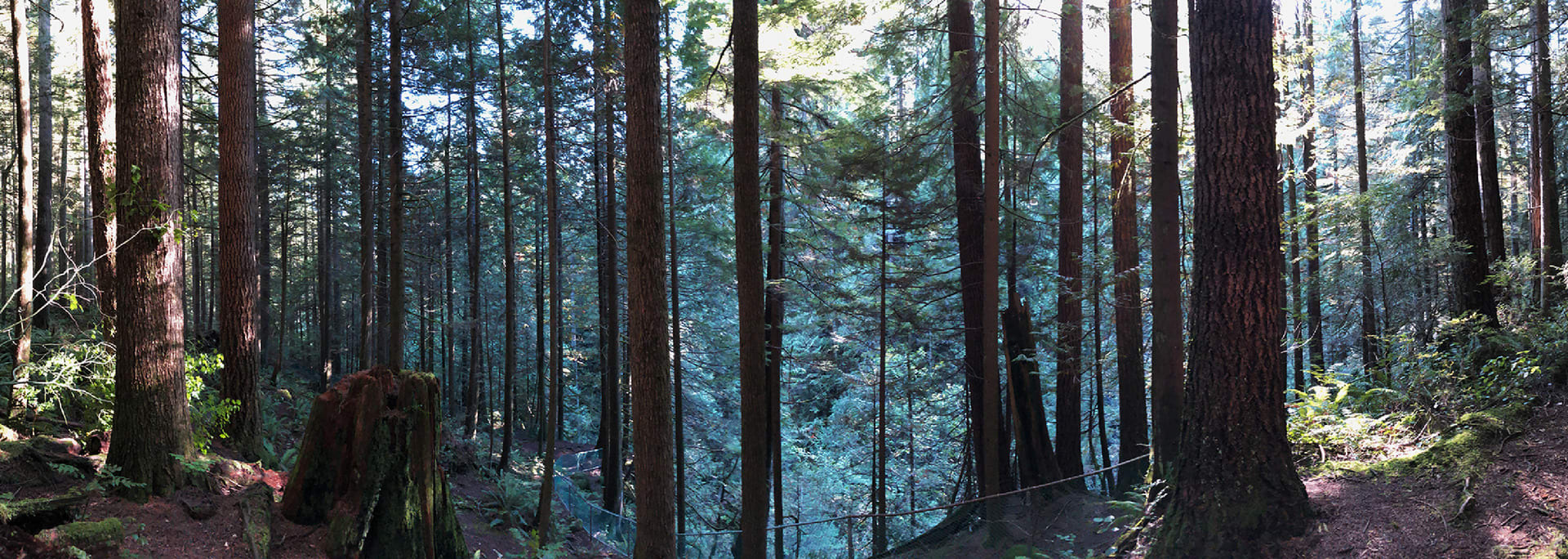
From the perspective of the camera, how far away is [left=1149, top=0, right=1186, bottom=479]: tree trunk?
7.18 metres

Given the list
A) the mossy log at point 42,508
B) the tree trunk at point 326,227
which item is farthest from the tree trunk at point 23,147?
the tree trunk at point 326,227

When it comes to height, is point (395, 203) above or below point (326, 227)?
below

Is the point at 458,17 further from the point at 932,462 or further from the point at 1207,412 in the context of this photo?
the point at 932,462

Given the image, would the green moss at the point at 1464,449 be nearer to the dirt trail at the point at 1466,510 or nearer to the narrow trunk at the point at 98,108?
the dirt trail at the point at 1466,510

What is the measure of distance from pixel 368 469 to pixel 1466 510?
851 centimetres

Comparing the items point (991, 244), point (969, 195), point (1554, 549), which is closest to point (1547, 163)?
point (969, 195)

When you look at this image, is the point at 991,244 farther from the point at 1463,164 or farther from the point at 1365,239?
the point at 1365,239

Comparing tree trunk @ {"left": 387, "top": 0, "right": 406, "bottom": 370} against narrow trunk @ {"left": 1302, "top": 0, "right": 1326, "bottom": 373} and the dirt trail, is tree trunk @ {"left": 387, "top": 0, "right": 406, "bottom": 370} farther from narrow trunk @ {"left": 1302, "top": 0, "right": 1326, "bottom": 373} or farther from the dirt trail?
narrow trunk @ {"left": 1302, "top": 0, "right": 1326, "bottom": 373}

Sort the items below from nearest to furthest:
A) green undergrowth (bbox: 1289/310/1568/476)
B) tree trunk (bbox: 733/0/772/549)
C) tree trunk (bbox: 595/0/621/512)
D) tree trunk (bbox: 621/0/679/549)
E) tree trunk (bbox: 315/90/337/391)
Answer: green undergrowth (bbox: 1289/310/1568/476), tree trunk (bbox: 621/0/679/549), tree trunk (bbox: 733/0/772/549), tree trunk (bbox: 595/0/621/512), tree trunk (bbox: 315/90/337/391)

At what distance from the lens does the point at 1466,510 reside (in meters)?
4.57

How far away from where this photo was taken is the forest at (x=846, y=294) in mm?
5070

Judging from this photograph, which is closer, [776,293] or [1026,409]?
[1026,409]

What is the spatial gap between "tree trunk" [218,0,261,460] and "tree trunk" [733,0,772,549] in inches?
206

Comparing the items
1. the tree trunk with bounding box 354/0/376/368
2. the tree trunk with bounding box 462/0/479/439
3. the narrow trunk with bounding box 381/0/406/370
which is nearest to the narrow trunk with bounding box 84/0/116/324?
the narrow trunk with bounding box 381/0/406/370
